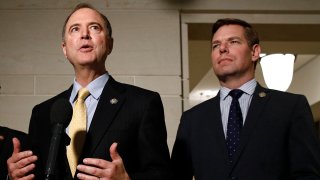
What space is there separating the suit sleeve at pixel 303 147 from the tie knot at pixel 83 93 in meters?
0.88

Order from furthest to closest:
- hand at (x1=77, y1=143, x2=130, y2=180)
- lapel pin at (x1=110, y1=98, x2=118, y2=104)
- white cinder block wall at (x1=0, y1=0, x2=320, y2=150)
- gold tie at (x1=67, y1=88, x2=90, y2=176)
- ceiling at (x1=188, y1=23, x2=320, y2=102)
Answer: ceiling at (x1=188, y1=23, x2=320, y2=102)
white cinder block wall at (x1=0, y1=0, x2=320, y2=150)
lapel pin at (x1=110, y1=98, x2=118, y2=104)
gold tie at (x1=67, y1=88, x2=90, y2=176)
hand at (x1=77, y1=143, x2=130, y2=180)

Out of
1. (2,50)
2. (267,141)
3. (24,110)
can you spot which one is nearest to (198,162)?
(267,141)

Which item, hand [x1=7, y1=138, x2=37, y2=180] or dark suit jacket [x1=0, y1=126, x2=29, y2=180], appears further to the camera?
dark suit jacket [x1=0, y1=126, x2=29, y2=180]

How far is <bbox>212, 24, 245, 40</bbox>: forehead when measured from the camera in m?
2.37

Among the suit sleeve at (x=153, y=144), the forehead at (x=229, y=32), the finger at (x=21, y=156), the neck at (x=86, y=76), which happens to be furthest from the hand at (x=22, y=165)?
the forehead at (x=229, y=32)

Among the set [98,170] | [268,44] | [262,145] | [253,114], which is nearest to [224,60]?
[253,114]

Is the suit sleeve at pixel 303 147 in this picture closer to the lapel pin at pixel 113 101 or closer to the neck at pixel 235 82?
the neck at pixel 235 82

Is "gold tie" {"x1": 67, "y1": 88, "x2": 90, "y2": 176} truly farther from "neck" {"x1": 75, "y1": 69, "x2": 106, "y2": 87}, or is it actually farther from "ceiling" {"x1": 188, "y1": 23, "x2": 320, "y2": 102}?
"ceiling" {"x1": 188, "y1": 23, "x2": 320, "y2": 102}

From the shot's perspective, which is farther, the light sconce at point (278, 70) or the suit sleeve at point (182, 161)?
the light sconce at point (278, 70)

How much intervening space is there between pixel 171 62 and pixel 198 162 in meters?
1.29

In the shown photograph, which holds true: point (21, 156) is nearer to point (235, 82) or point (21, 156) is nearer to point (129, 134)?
point (129, 134)

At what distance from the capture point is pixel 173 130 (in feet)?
10.9

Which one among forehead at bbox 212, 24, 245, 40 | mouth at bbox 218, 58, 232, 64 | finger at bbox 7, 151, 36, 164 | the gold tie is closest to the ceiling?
forehead at bbox 212, 24, 245, 40

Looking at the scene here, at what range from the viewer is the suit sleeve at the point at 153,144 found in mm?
1791
